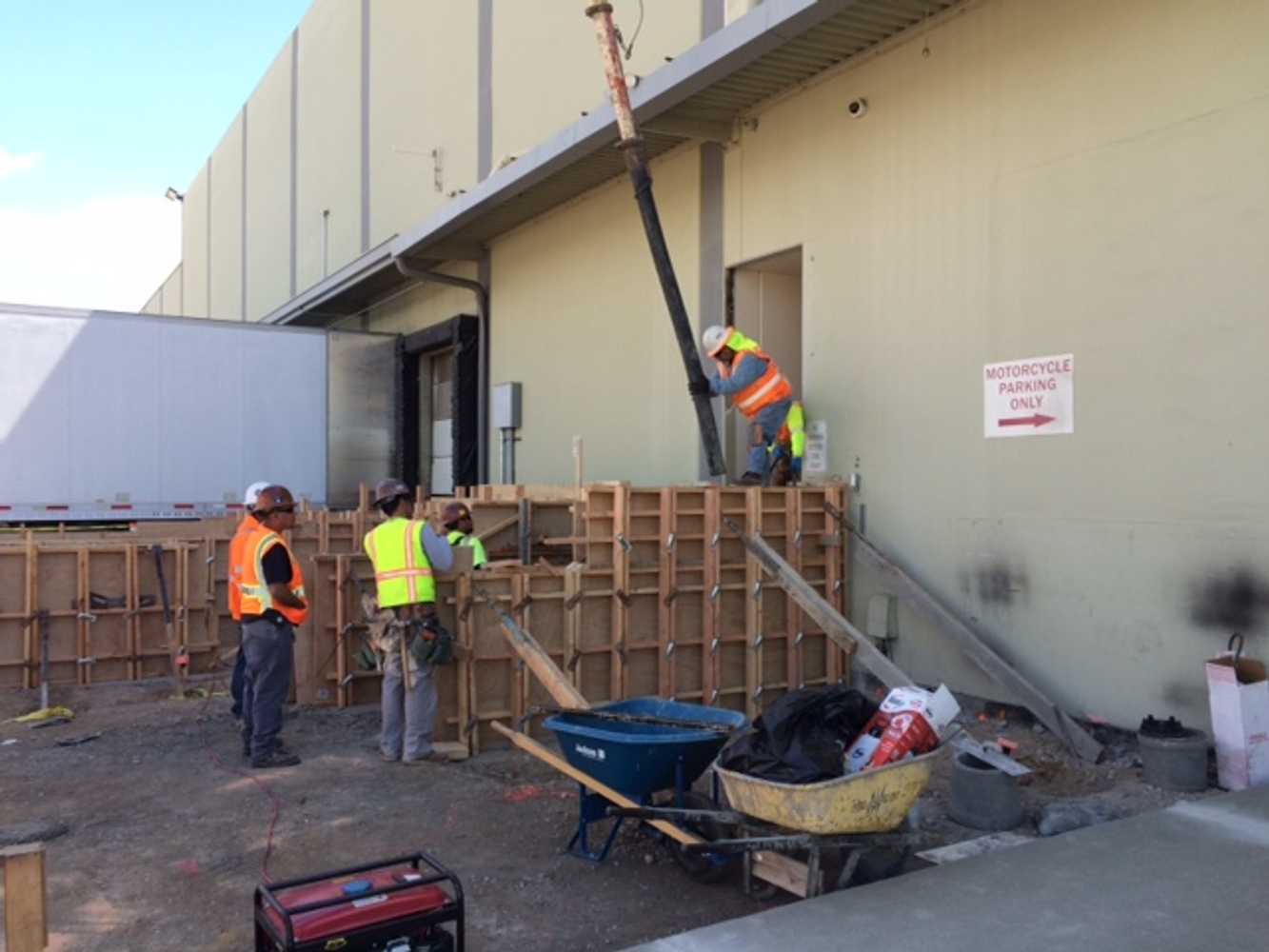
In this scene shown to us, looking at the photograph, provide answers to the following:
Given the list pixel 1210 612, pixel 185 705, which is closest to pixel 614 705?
pixel 1210 612

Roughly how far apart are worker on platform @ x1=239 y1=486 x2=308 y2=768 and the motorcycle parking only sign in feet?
19.6

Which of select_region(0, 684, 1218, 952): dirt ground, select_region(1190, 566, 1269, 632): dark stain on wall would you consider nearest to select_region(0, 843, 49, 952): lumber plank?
select_region(0, 684, 1218, 952): dirt ground

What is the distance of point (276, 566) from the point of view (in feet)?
27.5

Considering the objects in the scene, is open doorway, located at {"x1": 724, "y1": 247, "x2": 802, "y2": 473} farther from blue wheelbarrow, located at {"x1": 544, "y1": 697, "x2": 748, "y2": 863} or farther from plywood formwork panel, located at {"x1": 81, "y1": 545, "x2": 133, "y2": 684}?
plywood formwork panel, located at {"x1": 81, "y1": 545, "x2": 133, "y2": 684}

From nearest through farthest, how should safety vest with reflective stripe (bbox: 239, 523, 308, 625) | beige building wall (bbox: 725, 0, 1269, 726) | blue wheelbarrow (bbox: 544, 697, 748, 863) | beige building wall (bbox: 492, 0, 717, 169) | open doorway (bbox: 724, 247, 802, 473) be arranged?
blue wheelbarrow (bbox: 544, 697, 748, 863)
beige building wall (bbox: 725, 0, 1269, 726)
safety vest with reflective stripe (bbox: 239, 523, 308, 625)
open doorway (bbox: 724, 247, 802, 473)
beige building wall (bbox: 492, 0, 717, 169)

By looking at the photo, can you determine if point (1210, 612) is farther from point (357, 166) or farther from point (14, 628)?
point (357, 166)

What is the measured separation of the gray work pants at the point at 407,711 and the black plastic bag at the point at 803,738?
134 inches

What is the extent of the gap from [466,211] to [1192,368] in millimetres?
10929

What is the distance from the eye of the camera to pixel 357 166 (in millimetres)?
23078

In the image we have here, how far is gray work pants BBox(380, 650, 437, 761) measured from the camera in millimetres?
8273

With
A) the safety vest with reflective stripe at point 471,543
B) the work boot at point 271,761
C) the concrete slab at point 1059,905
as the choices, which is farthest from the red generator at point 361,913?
the safety vest with reflective stripe at point 471,543

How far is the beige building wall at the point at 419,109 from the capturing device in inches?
726

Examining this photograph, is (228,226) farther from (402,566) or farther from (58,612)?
(402,566)

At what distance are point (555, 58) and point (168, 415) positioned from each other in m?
8.51
